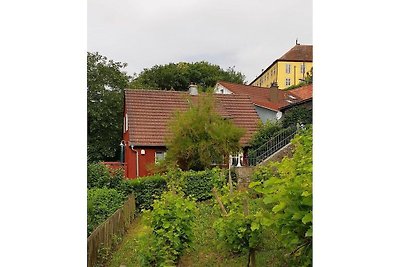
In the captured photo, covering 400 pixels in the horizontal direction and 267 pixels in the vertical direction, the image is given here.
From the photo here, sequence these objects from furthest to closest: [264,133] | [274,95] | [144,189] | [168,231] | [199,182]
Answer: [274,95] → [264,133] → [199,182] → [144,189] → [168,231]

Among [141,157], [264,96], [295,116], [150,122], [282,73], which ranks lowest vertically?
[141,157]

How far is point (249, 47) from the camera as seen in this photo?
6.00 ft

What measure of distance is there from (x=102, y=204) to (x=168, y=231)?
168cm

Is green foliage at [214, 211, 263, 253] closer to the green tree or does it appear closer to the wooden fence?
the wooden fence

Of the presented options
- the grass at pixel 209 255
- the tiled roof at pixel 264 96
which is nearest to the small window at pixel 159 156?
the tiled roof at pixel 264 96

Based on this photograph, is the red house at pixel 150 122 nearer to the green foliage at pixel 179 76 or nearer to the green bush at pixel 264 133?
the green bush at pixel 264 133

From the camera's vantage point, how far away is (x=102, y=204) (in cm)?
439

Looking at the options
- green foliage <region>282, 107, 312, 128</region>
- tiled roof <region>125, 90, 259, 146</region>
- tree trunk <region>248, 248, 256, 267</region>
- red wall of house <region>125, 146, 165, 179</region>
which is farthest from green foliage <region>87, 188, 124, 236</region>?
green foliage <region>282, 107, 312, 128</region>

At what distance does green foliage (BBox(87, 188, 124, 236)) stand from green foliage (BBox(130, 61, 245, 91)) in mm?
4769

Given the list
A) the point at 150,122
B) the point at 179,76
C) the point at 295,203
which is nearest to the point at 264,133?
the point at 150,122

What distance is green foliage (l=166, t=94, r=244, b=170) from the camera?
6113 mm

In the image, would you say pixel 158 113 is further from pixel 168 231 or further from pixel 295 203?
pixel 295 203
